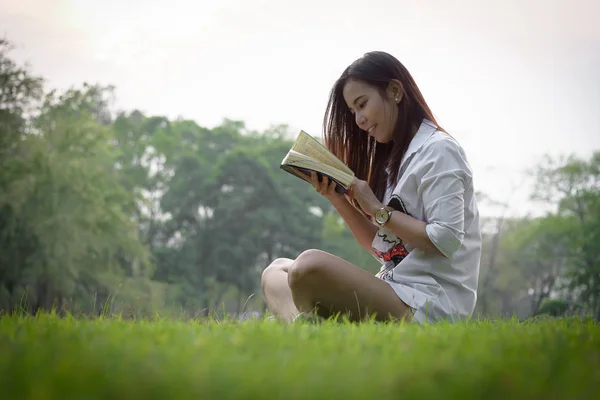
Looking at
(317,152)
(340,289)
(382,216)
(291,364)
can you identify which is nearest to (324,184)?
(317,152)

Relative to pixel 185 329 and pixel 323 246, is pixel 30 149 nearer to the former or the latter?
pixel 323 246

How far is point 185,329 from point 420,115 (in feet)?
6.98

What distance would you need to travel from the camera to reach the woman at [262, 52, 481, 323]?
11.8 feet

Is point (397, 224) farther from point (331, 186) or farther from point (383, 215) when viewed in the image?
Result: point (331, 186)

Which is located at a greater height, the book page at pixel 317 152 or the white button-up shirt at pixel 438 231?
the book page at pixel 317 152

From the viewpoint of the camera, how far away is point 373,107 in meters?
4.10

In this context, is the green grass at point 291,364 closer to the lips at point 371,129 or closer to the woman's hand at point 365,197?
the woman's hand at point 365,197

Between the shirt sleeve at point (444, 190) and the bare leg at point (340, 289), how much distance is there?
0.39m

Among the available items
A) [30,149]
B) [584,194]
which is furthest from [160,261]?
[584,194]

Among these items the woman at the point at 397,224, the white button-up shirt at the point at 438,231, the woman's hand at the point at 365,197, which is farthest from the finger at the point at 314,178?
the white button-up shirt at the point at 438,231

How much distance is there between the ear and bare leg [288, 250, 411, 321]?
112cm

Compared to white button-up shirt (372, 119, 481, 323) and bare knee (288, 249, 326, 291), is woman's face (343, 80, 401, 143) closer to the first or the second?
white button-up shirt (372, 119, 481, 323)

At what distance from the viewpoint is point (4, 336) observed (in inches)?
94.7

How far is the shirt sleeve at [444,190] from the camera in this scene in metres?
3.56
